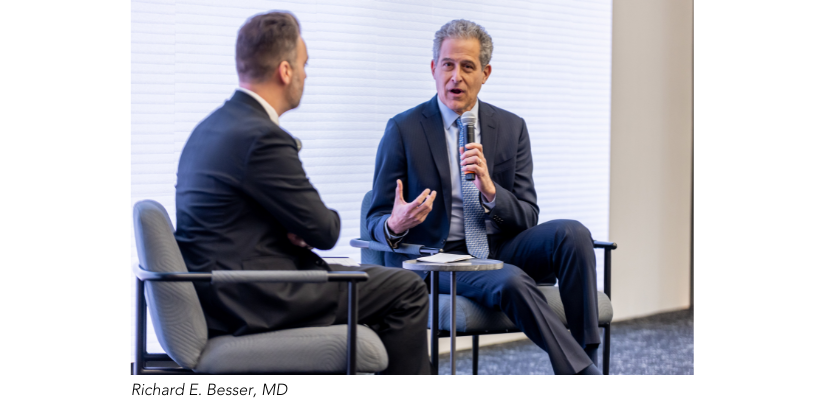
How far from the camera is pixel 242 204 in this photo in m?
1.74

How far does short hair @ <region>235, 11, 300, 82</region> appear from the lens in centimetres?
184

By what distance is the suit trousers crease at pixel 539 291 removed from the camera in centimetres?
207

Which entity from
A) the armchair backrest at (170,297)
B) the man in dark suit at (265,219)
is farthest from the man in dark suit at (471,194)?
the armchair backrest at (170,297)

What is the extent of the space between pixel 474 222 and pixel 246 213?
0.93 m

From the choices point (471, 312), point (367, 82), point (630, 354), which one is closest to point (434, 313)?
point (471, 312)

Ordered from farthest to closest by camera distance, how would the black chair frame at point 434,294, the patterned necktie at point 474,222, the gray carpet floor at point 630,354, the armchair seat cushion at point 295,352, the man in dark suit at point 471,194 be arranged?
the gray carpet floor at point 630,354, the patterned necktie at point 474,222, the man in dark suit at point 471,194, the black chair frame at point 434,294, the armchair seat cushion at point 295,352

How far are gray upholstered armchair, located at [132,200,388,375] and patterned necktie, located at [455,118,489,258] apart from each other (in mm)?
729

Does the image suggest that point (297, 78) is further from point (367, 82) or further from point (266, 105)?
point (367, 82)

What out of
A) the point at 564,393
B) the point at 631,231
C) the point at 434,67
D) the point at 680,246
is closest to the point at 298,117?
the point at 434,67

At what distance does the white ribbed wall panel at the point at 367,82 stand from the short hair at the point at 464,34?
1.65ft

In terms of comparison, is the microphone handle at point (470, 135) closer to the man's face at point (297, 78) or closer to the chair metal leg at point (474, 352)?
the man's face at point (297, 78)

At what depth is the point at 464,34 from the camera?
2457 mm
